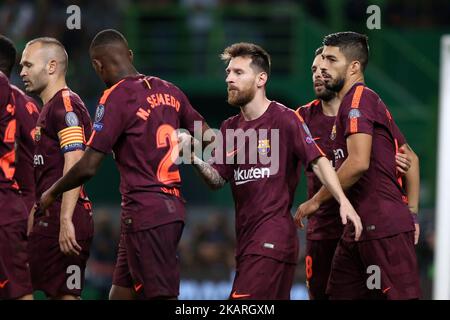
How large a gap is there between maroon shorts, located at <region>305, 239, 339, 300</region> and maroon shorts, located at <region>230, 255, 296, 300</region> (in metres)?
1.13

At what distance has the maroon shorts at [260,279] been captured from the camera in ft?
22.5

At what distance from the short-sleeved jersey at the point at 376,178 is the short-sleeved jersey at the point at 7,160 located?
2459 mm

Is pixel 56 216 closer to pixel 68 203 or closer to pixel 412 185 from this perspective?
pixel 68 203

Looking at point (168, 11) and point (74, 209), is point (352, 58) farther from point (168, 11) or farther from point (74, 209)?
point (168, 11)

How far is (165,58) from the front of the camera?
54.5ft

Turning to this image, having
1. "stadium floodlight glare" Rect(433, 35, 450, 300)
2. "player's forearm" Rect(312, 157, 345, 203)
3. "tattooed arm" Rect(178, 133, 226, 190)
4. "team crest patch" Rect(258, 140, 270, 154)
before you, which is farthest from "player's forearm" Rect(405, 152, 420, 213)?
"stadium floodlight glare" Rect(433, 35, 450, 300)

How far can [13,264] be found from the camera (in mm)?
7379

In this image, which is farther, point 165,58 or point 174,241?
point 165,58

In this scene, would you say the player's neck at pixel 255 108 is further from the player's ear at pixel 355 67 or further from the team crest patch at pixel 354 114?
the player's ear at pixel 355 67

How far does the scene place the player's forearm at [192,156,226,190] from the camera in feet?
23.2

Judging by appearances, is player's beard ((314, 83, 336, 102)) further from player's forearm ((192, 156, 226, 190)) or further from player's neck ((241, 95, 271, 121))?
player's forearm ((192, 156, 226, 190))

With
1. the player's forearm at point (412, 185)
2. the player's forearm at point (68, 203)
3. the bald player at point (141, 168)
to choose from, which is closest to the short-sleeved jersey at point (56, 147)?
the player's forearm at point (68, 203)

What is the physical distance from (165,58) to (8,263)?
31.4 feet
